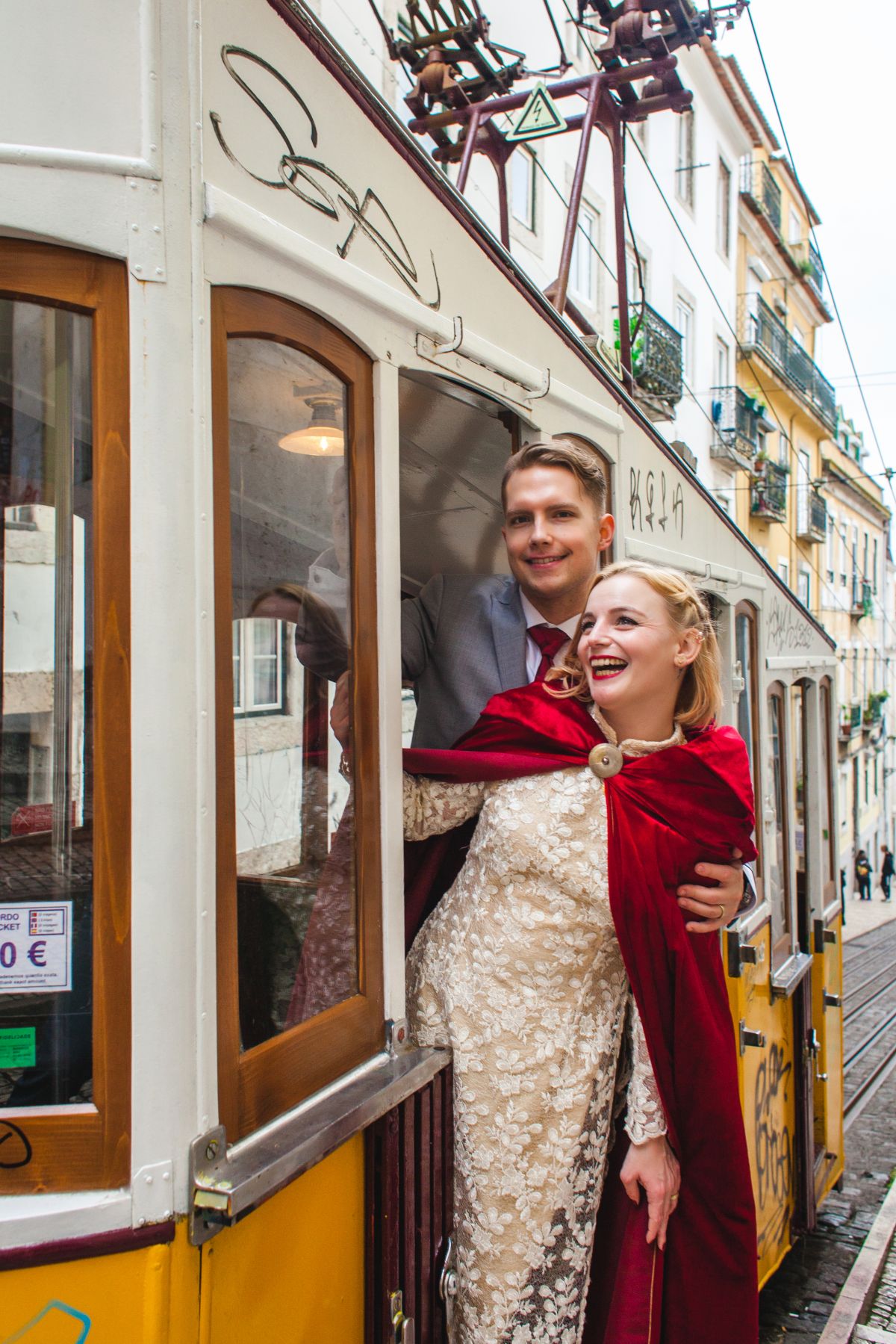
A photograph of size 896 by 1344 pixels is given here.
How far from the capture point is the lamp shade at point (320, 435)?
1746 millimetres

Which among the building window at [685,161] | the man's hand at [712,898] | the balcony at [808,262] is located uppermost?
the balcony at [808,262]

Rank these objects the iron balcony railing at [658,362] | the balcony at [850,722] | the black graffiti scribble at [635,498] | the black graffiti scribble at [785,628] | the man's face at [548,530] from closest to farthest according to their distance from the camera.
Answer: the man's face at [548,530] < the black graffiti scribble at [635,498] < the black graffiti scribble at [785,628] < the iron balcony railing at [658,362] < the balcony at [850,722]

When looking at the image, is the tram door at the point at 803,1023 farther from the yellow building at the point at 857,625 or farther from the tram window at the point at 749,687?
the yellow building at the point at 857,625

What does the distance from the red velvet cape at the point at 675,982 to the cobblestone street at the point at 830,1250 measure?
275 cm

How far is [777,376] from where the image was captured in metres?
20.9

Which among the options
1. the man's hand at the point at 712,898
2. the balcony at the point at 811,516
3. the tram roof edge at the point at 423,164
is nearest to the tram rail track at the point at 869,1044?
the man's hand at the point at 712,898

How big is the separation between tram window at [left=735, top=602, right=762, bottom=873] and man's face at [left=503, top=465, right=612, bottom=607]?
1.99m

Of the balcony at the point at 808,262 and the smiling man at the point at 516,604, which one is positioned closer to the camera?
the smiling man at the point at 516,604

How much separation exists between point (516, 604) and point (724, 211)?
19273 millimetres

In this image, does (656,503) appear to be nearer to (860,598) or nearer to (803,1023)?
(803,1023)

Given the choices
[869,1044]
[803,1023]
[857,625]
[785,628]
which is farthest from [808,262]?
[803,1023]

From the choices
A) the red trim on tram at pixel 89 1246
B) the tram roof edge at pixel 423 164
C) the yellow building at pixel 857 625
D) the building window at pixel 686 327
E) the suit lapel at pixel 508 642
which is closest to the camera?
the red trim on tram at pixel 89 1246

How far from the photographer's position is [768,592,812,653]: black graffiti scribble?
4.77 metres

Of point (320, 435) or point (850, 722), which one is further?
point (850, 722)
